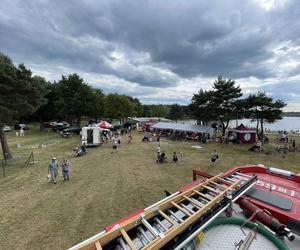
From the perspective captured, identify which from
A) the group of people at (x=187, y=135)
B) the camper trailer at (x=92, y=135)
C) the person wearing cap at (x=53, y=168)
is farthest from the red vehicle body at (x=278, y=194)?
the group of people at (x=187, y=135)

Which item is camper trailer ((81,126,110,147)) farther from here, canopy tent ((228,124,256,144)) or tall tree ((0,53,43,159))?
canopy tent ((228,124,256,144))

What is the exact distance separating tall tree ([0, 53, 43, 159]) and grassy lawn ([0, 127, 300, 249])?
4.13 m

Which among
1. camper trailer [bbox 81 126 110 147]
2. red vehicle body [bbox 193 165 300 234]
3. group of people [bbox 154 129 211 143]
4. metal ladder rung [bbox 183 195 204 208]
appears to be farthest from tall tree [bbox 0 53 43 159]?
group of people [bbox 154 129 211 143]

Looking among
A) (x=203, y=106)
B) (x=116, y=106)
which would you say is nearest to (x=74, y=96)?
(x=116, y=106)

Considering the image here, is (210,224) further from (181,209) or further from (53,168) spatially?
(53,168)

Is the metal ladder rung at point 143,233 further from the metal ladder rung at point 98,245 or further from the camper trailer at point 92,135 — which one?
the camper trailer at point 92,135

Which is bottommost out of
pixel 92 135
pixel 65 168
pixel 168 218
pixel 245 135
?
pixel 65 168

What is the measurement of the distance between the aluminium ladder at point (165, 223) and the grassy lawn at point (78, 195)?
3838mm

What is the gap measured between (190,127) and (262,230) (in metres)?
26.3

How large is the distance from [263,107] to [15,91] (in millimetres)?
28086

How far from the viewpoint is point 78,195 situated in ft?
27.2

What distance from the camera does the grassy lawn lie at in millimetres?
5684

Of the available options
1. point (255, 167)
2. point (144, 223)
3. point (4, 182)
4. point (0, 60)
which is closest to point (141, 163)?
point (4, 182)

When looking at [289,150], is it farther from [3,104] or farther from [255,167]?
[3,104]
